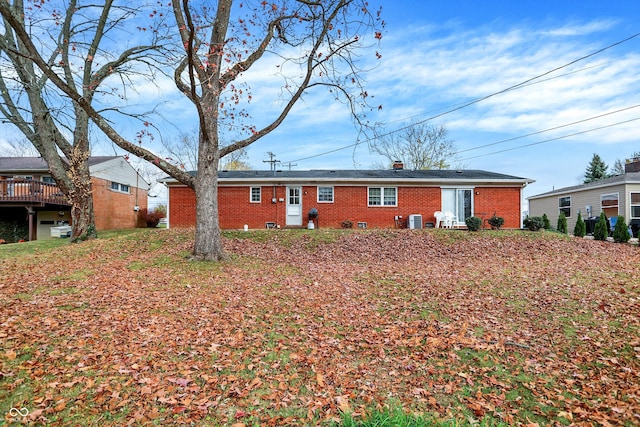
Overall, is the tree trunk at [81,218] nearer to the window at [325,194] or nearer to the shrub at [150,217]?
the window at [325,194]

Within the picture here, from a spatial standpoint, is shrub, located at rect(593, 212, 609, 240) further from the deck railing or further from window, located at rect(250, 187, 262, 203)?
the deck railing

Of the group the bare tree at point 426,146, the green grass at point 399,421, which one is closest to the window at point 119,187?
the bare tree at point 426,146

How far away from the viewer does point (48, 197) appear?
19.8m

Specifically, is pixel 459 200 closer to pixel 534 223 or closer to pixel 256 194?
pixel 534 223

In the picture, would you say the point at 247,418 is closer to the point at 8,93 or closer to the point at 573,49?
the point at 8,93

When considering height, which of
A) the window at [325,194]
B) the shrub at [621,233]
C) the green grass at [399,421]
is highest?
the window at [325,194]

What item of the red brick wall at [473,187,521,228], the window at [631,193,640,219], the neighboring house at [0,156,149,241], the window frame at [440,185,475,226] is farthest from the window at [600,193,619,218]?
the neighboring house at [0,156,149,241]

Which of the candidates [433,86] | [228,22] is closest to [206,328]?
[228,22]

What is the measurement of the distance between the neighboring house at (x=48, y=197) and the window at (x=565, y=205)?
31.4m

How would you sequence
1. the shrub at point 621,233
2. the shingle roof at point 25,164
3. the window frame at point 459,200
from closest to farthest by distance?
the shrub at point 621,233
the window frame at point 459,200
the shingle roof at point 25,164

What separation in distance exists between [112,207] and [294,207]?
14.1m

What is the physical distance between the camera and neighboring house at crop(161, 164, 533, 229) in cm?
1842

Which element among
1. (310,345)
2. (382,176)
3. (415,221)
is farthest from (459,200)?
(310,345)

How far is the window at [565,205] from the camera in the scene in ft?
78.1
